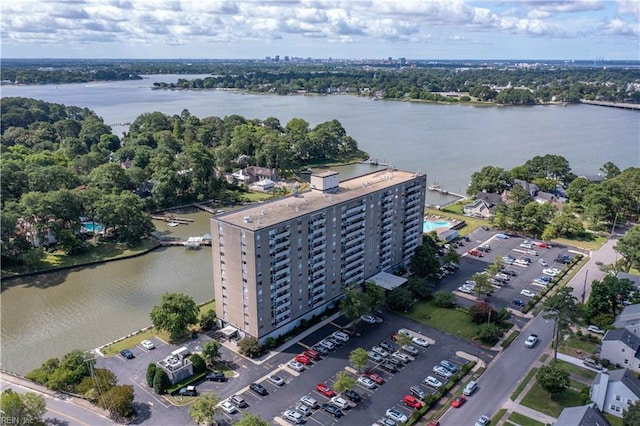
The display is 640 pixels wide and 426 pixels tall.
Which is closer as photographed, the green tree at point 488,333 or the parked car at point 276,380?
the parked car at point 276,380

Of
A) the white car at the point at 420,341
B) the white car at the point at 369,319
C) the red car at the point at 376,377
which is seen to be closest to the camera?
the red car at the point at 376,377

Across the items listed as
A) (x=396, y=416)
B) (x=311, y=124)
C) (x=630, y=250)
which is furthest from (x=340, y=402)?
(x=311, y=124)

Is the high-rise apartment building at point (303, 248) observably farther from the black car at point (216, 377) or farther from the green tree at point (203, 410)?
the green tree at point (203, 410)

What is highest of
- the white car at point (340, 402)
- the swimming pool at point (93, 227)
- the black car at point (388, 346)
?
the swimming pool at point (93, 227)

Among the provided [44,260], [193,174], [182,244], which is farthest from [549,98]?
[44,260]

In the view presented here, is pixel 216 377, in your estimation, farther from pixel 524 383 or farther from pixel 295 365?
pixel 524 383

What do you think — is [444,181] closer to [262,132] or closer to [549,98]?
[262,132]

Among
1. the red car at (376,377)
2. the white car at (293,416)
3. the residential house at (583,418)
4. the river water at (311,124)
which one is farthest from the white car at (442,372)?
the river water at (311,124)

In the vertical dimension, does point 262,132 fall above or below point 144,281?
above
